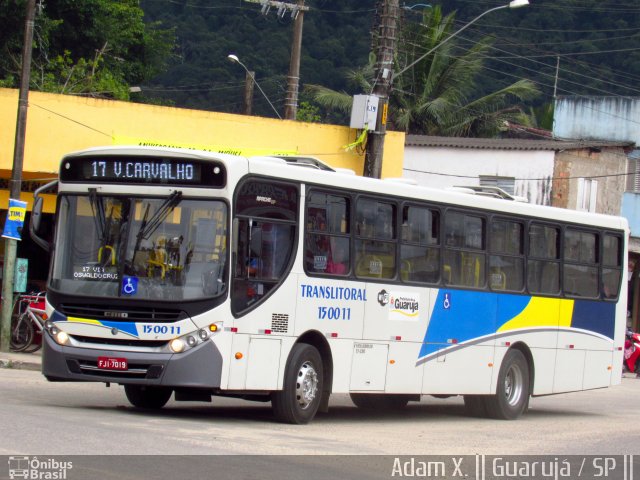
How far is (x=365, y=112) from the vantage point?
1064 inches

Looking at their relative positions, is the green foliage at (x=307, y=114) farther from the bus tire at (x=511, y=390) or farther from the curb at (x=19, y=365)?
the bus tire at (x=511, y=390)

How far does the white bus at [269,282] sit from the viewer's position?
12656 mm

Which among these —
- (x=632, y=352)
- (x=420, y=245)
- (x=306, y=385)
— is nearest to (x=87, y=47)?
(x=632, y=352)

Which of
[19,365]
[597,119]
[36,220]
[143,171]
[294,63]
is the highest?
[597,119]

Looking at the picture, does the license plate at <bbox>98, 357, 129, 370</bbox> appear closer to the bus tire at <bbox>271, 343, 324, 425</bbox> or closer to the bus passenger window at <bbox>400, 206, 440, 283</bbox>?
the bus tire at <bbox>271, 343, 324, 425</bbox>

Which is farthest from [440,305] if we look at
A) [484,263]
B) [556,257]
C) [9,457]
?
[9,457]

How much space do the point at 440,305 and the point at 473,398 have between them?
223 centimetres

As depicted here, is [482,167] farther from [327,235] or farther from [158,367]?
[158,367]

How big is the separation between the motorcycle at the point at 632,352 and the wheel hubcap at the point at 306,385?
59.5 feet

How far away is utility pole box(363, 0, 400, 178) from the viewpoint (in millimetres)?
24188

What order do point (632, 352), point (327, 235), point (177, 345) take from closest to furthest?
1. point (177, 345)
2. point (327, 235)
3. point (632, 352)

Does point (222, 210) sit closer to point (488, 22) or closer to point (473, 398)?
point (473, 398)

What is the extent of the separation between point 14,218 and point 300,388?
9.68 meters

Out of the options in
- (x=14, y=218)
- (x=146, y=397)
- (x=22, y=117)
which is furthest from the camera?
(x=22, y=117)
